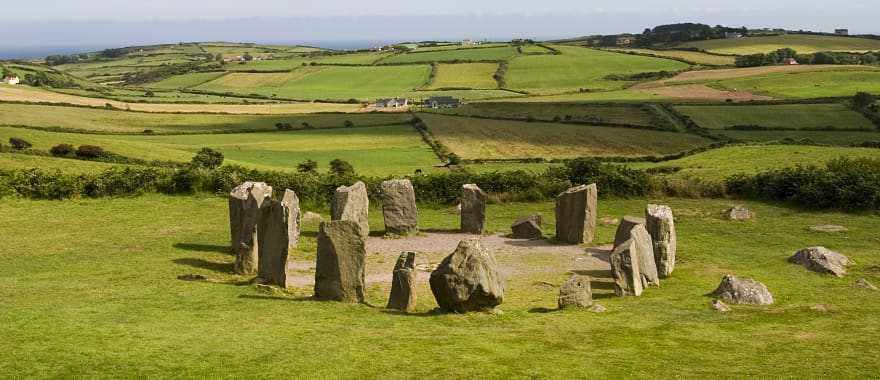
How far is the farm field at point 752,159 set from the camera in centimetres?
4750

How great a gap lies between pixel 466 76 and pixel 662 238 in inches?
4362

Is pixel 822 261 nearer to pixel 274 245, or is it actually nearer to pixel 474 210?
pixel 474 210

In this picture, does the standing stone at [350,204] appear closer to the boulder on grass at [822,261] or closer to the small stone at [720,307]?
the small stone at [720,307]

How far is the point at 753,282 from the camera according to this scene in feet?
68.3

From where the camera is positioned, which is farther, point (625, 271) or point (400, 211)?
point (400, 211)

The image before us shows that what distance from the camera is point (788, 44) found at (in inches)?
6053

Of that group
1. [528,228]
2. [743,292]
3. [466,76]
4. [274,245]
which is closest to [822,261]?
[743,292]

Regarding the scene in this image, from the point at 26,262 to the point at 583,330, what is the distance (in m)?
16.1

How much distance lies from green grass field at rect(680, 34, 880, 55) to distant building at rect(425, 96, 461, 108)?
66044 mm

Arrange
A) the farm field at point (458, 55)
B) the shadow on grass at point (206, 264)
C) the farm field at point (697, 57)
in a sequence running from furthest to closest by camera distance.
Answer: the farm field at point (458, 55), the farm field at point (697, 57), the shadow on grass at point (206, 264)

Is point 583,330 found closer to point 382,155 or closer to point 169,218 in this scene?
point 169,218

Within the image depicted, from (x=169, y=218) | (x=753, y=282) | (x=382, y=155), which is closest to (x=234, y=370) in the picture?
(x=753, y=282)

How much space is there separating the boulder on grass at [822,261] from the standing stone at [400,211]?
1223cm

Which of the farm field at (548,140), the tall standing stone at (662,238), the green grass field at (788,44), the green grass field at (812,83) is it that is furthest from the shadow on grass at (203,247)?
the green grass field at (788,44)
